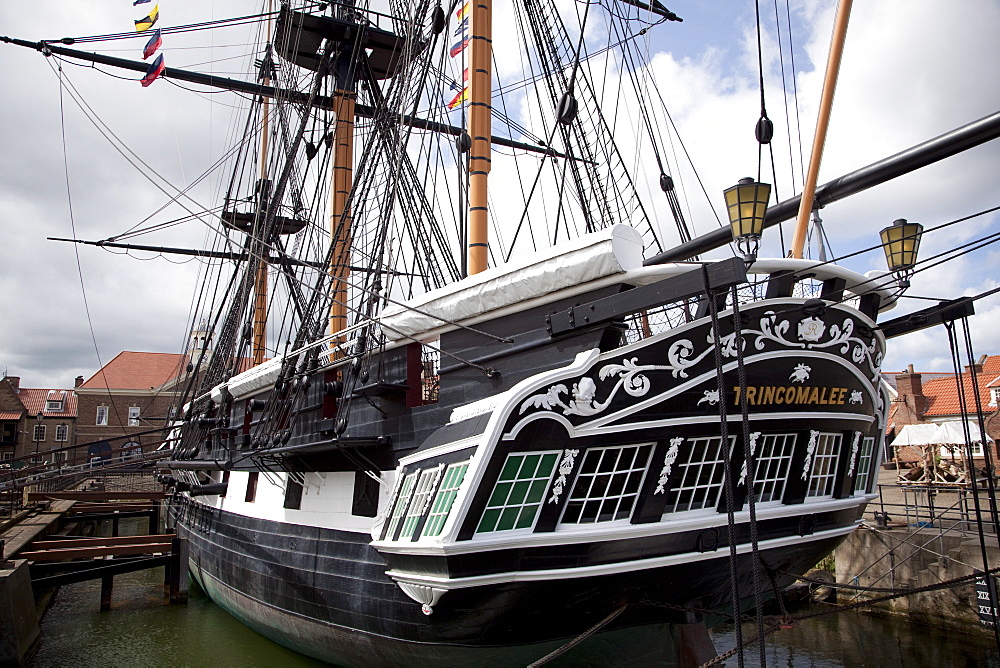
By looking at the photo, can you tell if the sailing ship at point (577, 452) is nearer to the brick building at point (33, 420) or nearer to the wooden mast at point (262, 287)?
the wooden mast at point (262, 287)

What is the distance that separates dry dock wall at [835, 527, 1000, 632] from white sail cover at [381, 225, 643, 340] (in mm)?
9648

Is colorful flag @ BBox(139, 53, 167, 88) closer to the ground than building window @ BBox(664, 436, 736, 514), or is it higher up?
higher up

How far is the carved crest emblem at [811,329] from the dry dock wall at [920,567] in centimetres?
795

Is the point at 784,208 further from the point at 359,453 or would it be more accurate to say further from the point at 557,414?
the point at 359,453

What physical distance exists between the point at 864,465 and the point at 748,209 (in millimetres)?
3590

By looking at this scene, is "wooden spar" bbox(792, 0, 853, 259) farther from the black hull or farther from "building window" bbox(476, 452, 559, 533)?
"building window" bbox(476, 452, 559, 533)

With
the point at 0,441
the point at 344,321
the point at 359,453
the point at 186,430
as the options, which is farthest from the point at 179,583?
the point at 0,441

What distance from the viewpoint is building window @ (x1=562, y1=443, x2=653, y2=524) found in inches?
217

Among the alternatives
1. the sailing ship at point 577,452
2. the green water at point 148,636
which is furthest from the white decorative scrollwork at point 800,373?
the green water at point 148,636

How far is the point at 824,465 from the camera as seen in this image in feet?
21.5

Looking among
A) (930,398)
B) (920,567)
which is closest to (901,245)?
(920,567)

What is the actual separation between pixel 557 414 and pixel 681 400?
1.09m

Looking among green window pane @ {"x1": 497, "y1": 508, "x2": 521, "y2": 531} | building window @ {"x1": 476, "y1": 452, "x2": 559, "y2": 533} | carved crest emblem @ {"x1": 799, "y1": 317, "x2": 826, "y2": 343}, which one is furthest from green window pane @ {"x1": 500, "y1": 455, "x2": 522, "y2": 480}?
carved crest emblem @ {"x1": 799, "y1": 317, "x2": 826, "y2": 343}

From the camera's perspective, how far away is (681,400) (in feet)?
18.4
